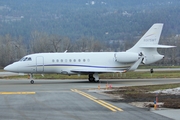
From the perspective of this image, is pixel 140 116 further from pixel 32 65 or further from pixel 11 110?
pixel 32 65

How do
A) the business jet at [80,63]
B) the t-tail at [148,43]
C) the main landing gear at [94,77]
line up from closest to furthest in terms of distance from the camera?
the business jet at [80,63], the main landing gear at [94,77], the t-tail at [148,43]

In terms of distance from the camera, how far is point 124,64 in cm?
4234

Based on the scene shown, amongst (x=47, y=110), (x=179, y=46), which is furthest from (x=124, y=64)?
(x=179, y=46)

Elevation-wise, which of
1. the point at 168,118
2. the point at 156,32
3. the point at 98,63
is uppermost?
the point at 156,32

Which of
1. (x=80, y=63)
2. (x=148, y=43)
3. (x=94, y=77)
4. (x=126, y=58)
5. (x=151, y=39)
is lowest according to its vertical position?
(x=94, y=77)

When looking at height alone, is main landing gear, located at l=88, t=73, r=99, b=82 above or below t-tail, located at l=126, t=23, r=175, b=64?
below

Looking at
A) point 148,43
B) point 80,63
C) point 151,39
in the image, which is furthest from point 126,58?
point 80,63

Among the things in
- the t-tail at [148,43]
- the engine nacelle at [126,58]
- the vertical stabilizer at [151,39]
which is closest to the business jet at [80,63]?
the engine nacelle at [126,58]

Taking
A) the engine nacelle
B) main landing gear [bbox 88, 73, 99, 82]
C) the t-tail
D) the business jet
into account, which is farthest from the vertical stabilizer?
main landing gear [bbox 88, 73, 99, 82]

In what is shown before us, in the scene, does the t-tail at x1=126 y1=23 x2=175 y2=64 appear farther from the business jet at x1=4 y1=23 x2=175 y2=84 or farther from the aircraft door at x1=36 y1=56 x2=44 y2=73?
the aircraft door at x1=36 y1=56 x2=44 y2=73

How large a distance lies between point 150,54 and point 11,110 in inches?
1038

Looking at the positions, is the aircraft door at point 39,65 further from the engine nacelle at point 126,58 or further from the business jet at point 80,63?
the engine nacelle at point 126,58

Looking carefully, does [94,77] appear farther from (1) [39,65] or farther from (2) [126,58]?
(1) [39,65]

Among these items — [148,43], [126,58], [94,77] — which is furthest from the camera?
[148,43]
